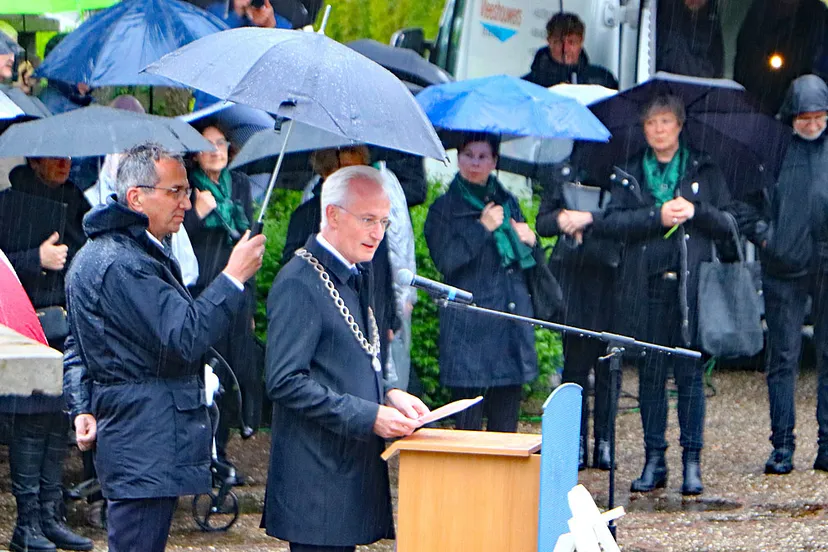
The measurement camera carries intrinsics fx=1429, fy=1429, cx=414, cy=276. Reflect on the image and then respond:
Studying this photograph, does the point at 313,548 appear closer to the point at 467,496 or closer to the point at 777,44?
the point at 467,496

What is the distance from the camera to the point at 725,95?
7.90m

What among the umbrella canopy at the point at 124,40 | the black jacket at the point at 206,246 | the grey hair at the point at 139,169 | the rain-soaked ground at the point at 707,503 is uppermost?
the umbrella canopy at the point at 124,40

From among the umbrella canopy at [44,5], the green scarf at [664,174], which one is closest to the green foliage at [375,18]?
the umbrella canopy at [44,5]

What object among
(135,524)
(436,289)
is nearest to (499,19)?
(436,289)

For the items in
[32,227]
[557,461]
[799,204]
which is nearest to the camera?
[557,461]

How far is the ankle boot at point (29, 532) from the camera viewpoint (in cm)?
662

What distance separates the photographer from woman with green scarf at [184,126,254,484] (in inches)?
294

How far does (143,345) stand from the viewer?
4.50 m

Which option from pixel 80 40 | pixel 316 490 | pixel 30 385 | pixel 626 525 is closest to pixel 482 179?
pixel 626 525

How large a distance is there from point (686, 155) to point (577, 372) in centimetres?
152

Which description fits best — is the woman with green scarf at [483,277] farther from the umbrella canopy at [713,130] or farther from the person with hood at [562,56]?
the person with hood at [562,56]

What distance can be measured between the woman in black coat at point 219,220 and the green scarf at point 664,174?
7.25 feet

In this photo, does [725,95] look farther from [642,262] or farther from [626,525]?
[626,525]

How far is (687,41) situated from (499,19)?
144cm
